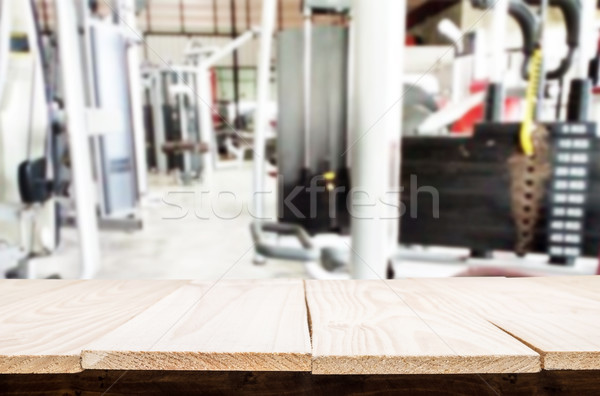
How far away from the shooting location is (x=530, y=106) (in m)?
1.88

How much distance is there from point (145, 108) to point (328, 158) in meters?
4.85

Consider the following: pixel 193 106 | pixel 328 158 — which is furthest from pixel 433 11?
pixel 328 158

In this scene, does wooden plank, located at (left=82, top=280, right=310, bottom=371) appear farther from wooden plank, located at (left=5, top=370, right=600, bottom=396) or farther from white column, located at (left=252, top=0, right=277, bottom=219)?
white column, located at (left=252, top=0, right=277, bottom=219)

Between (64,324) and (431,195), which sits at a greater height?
(64,324)

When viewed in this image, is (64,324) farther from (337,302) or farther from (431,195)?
(431,195)

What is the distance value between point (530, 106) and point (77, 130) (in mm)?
2021

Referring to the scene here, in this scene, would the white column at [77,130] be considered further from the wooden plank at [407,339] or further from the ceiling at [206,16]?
the ceiling at [206,16]

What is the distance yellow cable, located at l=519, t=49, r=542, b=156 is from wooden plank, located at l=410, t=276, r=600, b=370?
1320mm

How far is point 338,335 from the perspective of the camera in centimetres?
47

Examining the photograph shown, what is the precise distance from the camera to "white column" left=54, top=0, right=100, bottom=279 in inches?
78.3

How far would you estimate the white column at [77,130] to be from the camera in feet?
6.52

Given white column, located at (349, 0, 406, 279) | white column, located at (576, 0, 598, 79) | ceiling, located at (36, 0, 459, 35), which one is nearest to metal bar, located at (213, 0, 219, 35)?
ceiling, located at (36, 0, 459, 35)

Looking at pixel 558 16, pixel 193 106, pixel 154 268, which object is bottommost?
pixel 154 268

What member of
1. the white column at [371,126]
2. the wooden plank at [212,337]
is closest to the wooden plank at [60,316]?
the wooden plank at [212,337]
